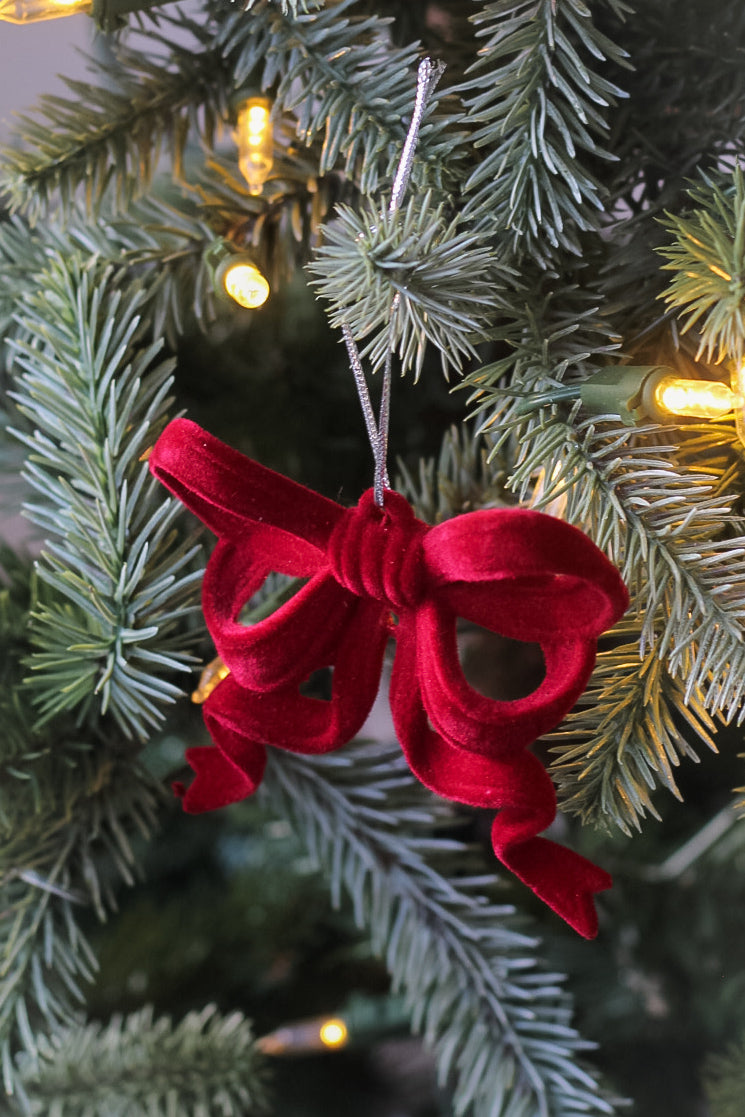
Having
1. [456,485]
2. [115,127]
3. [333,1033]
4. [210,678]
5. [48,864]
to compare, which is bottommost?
[333,1033]

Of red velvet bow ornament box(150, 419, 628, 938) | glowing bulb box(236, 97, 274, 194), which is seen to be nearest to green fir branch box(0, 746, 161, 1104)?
red velvet bow ornament box(150, 419, 628, 938)

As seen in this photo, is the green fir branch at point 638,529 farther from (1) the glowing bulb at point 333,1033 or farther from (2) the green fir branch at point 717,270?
(1) the glowing bulb at point 333,1033

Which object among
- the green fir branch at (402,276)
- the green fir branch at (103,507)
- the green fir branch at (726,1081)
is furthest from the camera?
the green fir branch at (726,1081)

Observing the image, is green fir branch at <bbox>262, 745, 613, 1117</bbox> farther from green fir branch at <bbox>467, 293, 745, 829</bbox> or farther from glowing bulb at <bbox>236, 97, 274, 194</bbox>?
glowing bulb at <bbox>236, 97, 274, 194</bbox>

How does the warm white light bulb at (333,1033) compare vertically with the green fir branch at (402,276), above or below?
below

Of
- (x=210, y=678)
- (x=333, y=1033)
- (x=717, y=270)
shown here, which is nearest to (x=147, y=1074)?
(x=333, y=1033)

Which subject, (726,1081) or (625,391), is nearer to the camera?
(625,391)

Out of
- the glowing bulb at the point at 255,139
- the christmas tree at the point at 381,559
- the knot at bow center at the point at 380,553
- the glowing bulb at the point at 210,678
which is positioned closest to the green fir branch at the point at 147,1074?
the christmas tree at the point at 381,559

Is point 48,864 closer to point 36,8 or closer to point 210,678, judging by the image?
point 210,678
